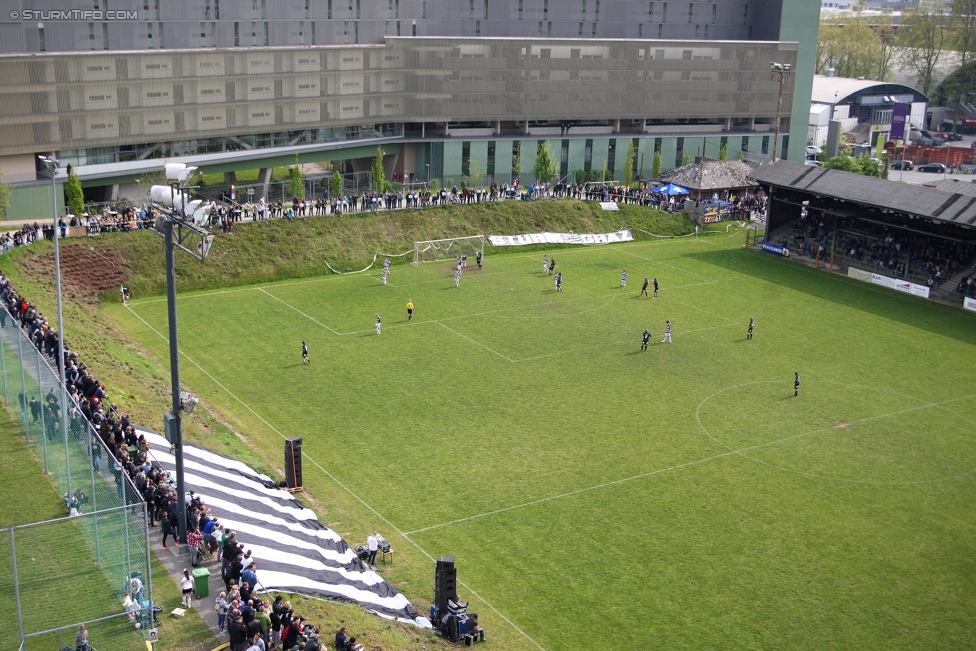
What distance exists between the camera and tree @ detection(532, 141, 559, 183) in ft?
282

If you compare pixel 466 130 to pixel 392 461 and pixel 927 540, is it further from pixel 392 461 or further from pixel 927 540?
pixel 927 540

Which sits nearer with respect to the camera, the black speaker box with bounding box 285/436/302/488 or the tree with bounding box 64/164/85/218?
the black speaker box with bounding box 285/436/302/488

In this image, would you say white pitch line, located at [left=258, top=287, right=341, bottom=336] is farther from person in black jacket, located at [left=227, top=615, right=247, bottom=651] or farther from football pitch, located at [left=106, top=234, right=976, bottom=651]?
person in black jacket, located at [left=227, top=615, right=247, bottom=651]

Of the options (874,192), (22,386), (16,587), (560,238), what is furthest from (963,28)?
(16,587)

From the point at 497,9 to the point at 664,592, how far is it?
68770 mm

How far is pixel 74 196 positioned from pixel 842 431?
46.8 metres

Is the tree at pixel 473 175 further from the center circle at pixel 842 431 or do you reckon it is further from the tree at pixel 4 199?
the center circle at pixel 842 431

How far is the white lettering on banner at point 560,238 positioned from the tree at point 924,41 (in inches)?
3498

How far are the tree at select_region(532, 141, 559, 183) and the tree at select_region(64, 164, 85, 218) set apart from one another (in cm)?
3823

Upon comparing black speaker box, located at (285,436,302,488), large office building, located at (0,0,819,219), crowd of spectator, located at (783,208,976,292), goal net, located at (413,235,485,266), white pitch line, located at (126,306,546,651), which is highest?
large office building, located at (0,0,819,219)

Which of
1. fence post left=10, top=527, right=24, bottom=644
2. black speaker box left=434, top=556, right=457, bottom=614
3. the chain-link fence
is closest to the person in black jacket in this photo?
the chain-link fence

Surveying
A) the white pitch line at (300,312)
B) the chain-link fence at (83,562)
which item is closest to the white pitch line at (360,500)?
the white pitch line at (300,312)

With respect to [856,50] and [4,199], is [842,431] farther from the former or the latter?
[856,50]

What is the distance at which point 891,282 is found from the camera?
213 ft
